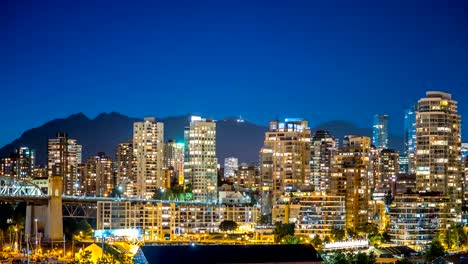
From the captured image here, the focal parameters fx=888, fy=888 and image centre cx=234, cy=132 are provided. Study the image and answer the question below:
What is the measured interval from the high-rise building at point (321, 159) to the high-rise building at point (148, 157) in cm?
2185

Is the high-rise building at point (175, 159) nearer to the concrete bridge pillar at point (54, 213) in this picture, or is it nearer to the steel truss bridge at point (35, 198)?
the steel truss bridge at point (35, 198)

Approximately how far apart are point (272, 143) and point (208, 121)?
16.7 metres

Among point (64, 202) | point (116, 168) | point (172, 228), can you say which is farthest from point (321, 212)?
point (116, 168)

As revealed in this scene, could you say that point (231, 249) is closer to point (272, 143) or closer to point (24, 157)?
point (272, 143)

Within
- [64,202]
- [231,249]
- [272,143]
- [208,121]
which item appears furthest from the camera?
[208,121]

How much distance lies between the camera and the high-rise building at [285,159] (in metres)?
116

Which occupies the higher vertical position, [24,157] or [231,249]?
[24,157]

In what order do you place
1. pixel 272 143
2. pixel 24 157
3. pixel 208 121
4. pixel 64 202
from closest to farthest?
pixel 64 202 < pixel 272 143 < pixel 208 121 < pixel 24 157

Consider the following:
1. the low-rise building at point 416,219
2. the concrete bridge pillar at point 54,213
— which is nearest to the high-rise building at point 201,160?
the concrete bridge pillar at point 54,213

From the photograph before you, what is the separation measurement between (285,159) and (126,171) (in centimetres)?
3166

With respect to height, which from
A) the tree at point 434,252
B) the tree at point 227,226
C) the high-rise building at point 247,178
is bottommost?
the tree at point 434,252

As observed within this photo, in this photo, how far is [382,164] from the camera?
143375mm

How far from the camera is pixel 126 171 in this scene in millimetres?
139250

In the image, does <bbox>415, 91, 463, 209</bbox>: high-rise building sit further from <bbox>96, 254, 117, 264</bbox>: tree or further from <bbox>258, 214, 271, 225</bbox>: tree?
<bbox>96, 254, 117, 264</bbox>: tree
